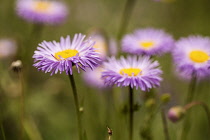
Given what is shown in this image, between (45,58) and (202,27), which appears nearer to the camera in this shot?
(45,58)

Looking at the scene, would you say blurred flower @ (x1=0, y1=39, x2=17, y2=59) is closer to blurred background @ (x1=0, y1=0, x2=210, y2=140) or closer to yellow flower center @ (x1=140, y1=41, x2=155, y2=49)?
blurred background @ (x1=0, y1=0, x2=210, y2=140)

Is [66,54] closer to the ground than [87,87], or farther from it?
farther from it

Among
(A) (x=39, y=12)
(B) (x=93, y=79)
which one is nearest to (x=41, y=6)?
(A) (x=39, y=12)

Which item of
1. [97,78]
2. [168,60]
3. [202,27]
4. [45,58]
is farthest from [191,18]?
[45,58]

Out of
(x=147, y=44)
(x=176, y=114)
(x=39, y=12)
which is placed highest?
(x=39, y=12)

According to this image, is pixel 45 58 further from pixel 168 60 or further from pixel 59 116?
pixel 168 60

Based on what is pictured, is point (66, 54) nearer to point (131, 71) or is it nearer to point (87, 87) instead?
point (131, 71)

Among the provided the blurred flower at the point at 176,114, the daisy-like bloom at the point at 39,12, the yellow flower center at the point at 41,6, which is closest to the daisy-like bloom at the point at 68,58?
the blurred flower at the point at 176,114
